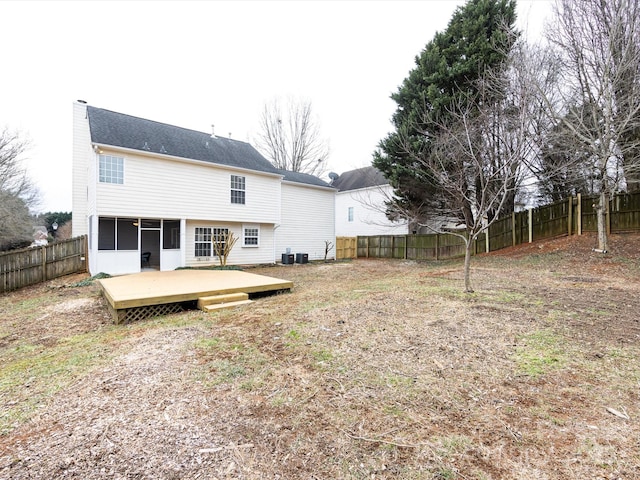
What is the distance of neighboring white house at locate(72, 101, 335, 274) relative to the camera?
11008 millimetres

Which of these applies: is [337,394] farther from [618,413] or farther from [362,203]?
[362,203]

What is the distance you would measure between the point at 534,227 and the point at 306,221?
11.0m

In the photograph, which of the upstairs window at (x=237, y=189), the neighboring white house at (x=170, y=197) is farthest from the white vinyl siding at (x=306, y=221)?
the upstairs window at (x=237, y=189)

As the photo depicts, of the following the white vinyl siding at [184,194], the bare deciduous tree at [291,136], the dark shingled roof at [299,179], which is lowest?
the white vinyl siding at [184,194]

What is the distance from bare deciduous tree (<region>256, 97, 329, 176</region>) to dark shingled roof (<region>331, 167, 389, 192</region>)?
3.52 metres

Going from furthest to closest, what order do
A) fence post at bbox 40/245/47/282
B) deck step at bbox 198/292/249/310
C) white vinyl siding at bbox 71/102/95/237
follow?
white vinyl siding at bbox 71/102/95/237, fence post at bbox 40/245/47/282, deck step at bbox 198/292/249/310

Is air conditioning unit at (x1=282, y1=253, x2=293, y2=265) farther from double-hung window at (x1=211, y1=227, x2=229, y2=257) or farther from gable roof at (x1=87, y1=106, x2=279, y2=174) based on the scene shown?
gable roof at (x1=87, y1=106, x2=279, y2=174)

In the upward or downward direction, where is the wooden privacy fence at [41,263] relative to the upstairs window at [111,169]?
downward

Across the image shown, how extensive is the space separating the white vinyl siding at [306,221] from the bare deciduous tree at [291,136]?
944 centimetres

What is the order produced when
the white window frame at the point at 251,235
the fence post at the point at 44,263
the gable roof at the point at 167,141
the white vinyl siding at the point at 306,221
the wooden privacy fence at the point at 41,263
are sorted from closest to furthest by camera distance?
1. the wooden privacy fence at the point at 41,263
2. the fence post at the point at 44,263
3. the gable roof at the point at 167,141
4. the white window frame at the point at 251,235
5. the white vinyl siding at the point at 306,221

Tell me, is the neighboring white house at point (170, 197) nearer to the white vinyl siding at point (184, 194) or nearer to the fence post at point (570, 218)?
the white vinyl siding at point (184, 194)

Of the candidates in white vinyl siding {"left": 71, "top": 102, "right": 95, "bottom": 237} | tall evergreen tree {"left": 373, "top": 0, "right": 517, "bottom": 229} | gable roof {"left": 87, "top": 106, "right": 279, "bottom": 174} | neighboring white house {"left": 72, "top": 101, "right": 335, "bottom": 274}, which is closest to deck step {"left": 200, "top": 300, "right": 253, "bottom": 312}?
neighboring white house {"left": 72, "top": 101, "right": 335, "bottom": 274}

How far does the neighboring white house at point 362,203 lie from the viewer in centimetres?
1927

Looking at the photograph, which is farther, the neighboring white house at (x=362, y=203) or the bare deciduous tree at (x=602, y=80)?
the neighboring white house at (x=362, y=203)
